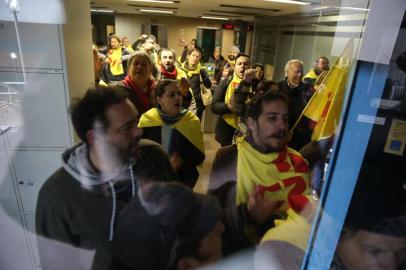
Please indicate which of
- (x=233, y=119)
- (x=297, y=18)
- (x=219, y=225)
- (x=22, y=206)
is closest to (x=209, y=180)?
(x=219, y=225)

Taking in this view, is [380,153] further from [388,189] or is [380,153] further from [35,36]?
[35,36]

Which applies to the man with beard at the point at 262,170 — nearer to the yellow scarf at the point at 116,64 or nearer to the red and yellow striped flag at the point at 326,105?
the red and yellow striped flag at the point at 326,105

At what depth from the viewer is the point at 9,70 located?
150 centimetres

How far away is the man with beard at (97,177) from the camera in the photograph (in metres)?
0.90

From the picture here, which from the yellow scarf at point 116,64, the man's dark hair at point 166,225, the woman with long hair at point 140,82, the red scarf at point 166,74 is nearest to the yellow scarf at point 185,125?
the woman with long hair at point 140,82

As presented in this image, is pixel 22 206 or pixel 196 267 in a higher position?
pixel 196 267

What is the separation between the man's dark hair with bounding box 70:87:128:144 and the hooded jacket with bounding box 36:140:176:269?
0.28 ft

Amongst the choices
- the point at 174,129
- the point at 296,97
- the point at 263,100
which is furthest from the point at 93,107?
the point at 296,97

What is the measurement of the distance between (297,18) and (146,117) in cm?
529

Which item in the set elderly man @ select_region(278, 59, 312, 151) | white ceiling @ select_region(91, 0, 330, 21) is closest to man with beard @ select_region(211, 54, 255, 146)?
elderly man @ select_region(278, 59, 312, 151)

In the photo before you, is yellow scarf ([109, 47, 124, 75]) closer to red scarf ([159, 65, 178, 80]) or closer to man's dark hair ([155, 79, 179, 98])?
red scarf ([159, 65, 178, 80])

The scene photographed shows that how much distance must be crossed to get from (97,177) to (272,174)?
2.34 ft

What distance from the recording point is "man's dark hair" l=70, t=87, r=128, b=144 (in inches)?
34.9

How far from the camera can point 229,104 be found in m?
2.28
